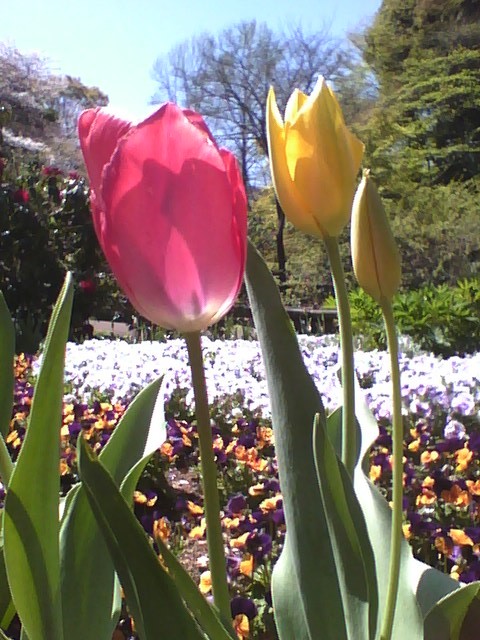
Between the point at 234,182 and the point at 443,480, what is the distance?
5.35 ft

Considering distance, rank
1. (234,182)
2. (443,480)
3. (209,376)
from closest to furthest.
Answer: (234,182) < (443,480) < (209,376)

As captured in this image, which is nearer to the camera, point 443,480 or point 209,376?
point 443,480

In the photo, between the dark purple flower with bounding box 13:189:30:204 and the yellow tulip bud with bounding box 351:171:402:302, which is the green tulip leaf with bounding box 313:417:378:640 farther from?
the dark purple flower with bounding box 13:189:30:204

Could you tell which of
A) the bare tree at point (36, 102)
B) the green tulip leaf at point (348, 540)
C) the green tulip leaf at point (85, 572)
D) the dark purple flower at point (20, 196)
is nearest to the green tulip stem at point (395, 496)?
the green tulip leaf at point (348, 540)

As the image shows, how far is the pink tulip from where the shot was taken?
0.50 metres

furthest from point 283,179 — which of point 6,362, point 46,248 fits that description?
point 46,248

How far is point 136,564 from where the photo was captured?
514mm

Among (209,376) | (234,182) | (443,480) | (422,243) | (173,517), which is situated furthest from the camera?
(422,243)

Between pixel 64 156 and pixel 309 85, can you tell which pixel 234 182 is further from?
pixel 64 156

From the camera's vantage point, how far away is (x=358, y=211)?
640 mm

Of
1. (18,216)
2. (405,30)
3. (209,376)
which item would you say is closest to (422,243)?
(18,216)

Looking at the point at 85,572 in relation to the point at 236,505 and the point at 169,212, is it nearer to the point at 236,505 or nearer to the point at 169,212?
the point at 169,212

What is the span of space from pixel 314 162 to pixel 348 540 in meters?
0.30

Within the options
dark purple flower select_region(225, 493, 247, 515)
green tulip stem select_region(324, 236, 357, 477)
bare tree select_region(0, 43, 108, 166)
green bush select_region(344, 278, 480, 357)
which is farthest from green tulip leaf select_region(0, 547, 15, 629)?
bare tree select_region(0, 43, 108, 166)
